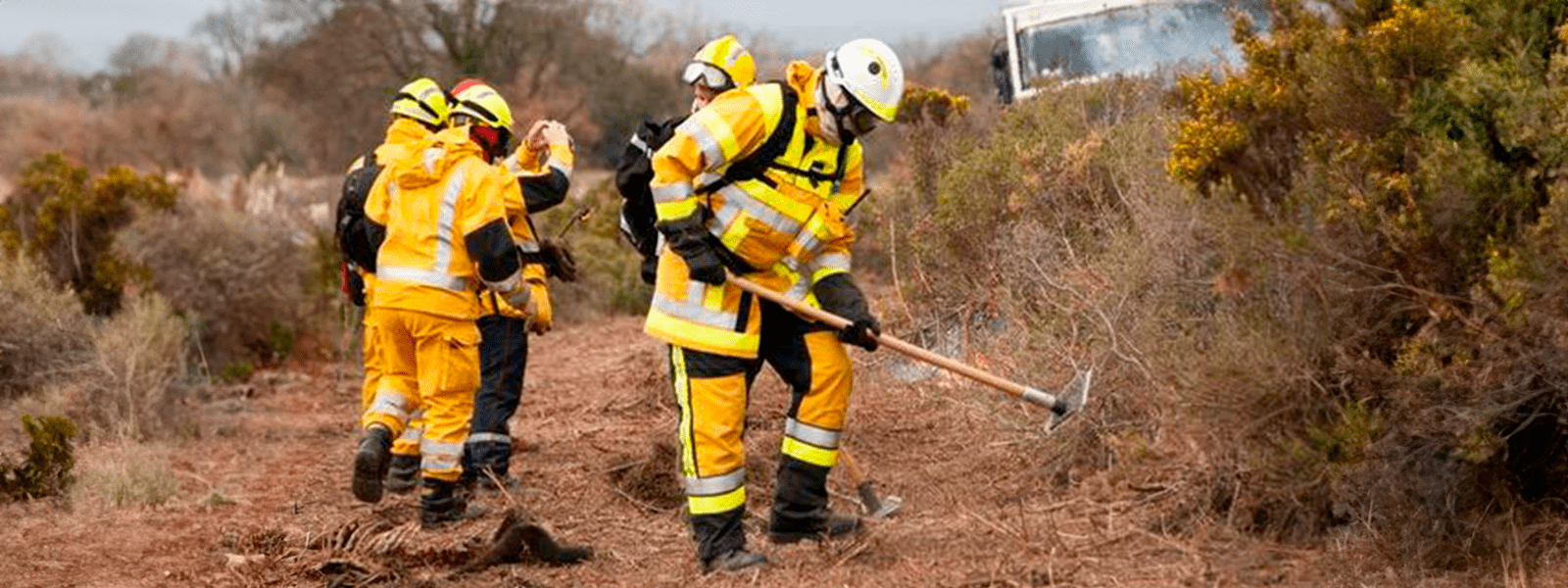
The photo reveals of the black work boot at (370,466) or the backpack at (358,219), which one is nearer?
the black work boot at (370,466)

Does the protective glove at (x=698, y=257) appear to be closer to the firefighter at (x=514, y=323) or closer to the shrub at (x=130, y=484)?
the firefighter at (x=514, y=323)

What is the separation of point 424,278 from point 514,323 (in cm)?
125

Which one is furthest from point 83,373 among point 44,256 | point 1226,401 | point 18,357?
point 1226,401

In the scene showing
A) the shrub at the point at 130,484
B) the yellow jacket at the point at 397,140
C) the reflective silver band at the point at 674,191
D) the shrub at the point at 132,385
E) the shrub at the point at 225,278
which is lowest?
the shrub at the point at 225,278

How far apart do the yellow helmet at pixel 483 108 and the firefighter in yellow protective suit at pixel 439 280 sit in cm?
51

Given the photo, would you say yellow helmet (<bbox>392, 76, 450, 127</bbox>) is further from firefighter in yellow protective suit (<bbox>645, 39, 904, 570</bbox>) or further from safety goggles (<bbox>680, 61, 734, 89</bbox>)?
firefighter in yellow protective suit (<bbox>645, 39, 904, 570</bbox>)

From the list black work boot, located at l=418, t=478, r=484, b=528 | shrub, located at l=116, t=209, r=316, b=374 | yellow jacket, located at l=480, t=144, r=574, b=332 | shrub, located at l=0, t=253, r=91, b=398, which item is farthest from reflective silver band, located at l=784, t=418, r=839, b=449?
shrub, located at l=116, t=209, r=316, b=374

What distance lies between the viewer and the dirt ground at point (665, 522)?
750 cm

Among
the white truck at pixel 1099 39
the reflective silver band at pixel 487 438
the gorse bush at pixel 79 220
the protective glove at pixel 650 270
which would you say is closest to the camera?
the protective glove at pixel 650 270

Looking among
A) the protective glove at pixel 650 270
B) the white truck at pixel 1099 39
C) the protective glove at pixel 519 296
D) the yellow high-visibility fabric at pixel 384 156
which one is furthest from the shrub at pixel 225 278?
the protective glove at pixel 650 270

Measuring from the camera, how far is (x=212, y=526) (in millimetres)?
10039

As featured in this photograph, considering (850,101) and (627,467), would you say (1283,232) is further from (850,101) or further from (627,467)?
(627,467)

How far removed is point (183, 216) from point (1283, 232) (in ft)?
39.9

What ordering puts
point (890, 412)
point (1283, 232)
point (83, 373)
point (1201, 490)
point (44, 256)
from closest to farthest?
point (1283, 232) < point (1201, 490) < point (890, 412) < point (83, 373) < point (44, 256)
